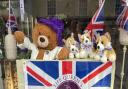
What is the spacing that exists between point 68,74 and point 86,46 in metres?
0.28

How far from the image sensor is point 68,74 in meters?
2.12

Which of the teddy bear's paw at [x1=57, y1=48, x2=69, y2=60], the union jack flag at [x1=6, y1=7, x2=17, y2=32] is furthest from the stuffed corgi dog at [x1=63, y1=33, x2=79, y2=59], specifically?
the union jack flag at [x1=6, y1=7, x2=17, y2=32]

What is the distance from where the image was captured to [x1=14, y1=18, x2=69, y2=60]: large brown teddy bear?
2125 millimetres

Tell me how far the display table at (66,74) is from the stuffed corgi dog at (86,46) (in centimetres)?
6

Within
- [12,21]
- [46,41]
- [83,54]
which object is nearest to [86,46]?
[83,54]

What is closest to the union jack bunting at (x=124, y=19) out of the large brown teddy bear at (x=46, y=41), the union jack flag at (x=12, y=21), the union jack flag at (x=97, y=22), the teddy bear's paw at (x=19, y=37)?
the union jack flag at (x=97, y=22)

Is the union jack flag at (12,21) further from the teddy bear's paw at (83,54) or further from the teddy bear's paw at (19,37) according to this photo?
the teddy bear's paw at (83,54)

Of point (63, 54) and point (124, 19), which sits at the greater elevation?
point (124, 19)

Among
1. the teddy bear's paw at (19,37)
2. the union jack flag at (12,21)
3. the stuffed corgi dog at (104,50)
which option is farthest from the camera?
the union jack flag at (12,21)

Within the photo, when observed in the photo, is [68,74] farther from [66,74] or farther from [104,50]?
[104,50]

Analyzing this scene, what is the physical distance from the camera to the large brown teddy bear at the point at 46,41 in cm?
212

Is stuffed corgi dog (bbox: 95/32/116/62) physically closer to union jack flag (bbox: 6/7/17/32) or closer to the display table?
the display table

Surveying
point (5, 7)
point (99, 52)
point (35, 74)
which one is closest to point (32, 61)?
point (35, 74)

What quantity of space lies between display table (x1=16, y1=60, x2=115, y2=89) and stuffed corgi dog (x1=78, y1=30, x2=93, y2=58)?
0.06m
